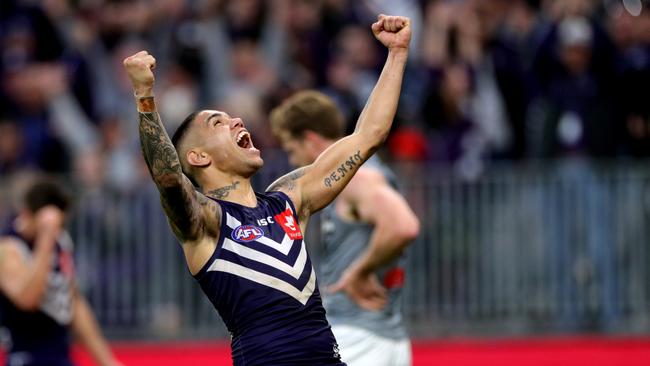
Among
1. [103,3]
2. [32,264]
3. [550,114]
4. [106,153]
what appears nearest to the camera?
[32,264]

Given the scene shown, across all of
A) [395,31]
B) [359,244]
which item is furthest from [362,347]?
[395,31]

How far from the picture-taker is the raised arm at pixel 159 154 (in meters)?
5.15

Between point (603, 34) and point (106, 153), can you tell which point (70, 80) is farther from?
point (603, 34)

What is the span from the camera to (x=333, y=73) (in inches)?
568

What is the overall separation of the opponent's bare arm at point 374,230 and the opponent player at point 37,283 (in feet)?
7.96

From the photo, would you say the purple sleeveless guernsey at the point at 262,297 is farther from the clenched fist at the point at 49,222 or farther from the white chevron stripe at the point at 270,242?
the clenched fist at the point at 49,222

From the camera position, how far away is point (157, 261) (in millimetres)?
13938

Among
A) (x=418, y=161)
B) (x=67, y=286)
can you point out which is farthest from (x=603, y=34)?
(x=67, y=286)

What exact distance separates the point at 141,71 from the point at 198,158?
791 millimetres

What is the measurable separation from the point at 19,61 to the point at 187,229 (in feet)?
33.5

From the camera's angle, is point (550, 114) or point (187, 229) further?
point (550, 114)

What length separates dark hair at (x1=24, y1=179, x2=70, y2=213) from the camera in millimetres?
8953

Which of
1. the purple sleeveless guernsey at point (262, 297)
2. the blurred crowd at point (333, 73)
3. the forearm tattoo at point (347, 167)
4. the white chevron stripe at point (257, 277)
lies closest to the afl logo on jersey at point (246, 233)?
the purple sleeveless guernsey at point (262, 297)

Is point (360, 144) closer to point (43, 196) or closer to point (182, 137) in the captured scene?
point (182, 137)
